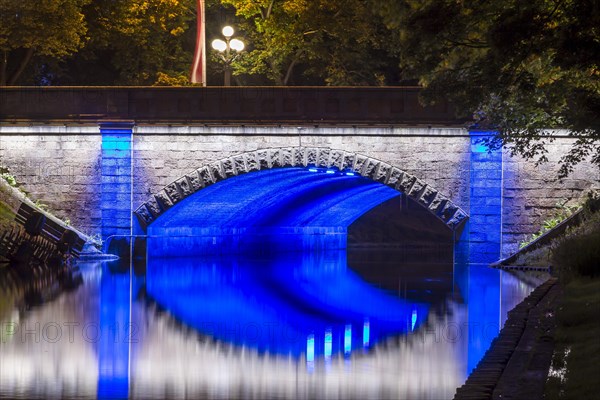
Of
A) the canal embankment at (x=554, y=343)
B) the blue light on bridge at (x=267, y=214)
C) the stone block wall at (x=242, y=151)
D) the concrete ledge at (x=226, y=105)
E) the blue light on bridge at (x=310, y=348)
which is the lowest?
the blue light on bridge at (x=310, y=348)

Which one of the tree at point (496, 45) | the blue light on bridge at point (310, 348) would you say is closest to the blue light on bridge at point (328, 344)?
the blue light on bridge at point (310, 348)

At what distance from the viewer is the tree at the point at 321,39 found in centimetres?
4834

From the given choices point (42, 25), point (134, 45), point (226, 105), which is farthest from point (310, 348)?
point (134, 45)

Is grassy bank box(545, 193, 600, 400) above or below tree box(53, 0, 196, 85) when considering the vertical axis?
below

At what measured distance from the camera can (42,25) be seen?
46.4 m

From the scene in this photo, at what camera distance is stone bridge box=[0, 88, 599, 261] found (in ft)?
122

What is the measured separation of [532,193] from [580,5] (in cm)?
1979

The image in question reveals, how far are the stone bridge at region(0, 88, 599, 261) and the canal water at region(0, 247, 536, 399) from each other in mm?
3451

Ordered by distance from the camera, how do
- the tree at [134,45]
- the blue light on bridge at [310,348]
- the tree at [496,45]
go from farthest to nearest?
the tree at [134,45] < the tree at [496,45] < the blue light on bridge at [310,348]

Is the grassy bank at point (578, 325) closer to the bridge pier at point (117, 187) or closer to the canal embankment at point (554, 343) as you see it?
the canal embankment at point (554, 343)

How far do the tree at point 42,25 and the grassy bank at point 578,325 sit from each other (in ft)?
89.5

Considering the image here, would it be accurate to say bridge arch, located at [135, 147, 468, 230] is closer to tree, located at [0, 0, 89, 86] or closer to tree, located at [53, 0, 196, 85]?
tree, located at [0, 0, 89, 86]

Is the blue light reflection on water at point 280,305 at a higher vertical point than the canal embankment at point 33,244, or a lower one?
lower

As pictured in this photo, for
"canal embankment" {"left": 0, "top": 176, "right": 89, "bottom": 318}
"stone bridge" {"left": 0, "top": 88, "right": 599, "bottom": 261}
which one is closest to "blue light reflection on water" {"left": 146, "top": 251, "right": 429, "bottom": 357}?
"canal embankment" {"left": 0, "top": 176, "right": 89, "bottom": 318}
